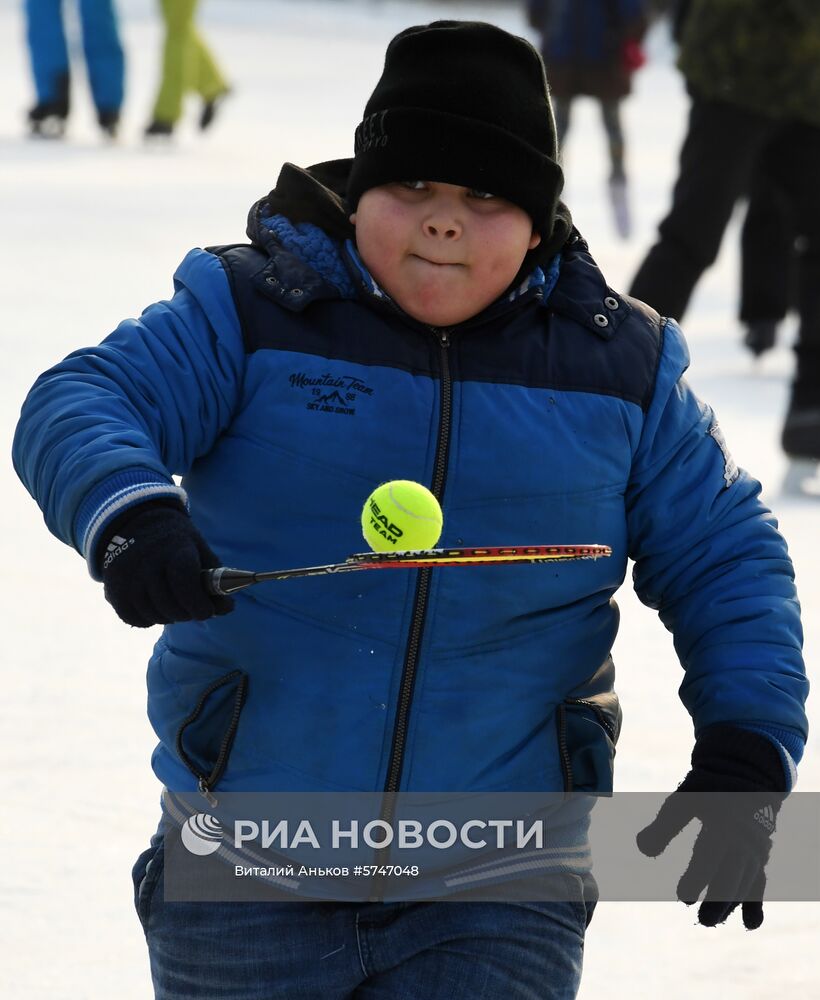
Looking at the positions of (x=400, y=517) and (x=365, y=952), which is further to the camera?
(x=365, y=952)

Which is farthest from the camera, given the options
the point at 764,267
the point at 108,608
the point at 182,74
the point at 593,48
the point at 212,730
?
the point at 182,74

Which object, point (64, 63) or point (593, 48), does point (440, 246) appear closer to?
point (593, 48)

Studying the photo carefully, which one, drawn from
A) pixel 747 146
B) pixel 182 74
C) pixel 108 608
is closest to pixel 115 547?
pixel 108 608

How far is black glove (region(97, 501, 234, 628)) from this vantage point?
1.85m

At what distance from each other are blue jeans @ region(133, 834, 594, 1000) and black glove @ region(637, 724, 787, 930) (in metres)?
0.20

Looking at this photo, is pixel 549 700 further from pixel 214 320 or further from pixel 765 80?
pixel 765 80

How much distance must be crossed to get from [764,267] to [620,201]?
109 inches

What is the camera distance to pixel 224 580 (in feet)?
6.13

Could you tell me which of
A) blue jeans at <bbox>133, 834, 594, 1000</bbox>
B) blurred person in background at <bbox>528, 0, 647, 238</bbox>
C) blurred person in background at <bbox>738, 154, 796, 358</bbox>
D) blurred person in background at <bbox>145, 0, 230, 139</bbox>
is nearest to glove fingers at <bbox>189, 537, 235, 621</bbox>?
blue jeans at <bbox>133, 834, 594, 1000</bbox>

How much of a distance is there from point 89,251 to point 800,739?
22.3 ft

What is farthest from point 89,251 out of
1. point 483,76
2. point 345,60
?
point 345,60

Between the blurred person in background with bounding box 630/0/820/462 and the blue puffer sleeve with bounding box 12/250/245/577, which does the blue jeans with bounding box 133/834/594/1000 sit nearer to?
the blue puffer sleeve with bounding box 12/250/245/577

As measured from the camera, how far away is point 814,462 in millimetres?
5516

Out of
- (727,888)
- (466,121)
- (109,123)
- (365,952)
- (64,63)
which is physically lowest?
(109,123)
